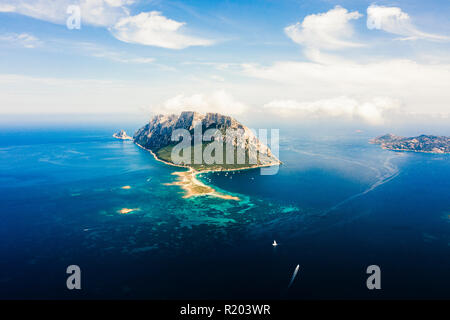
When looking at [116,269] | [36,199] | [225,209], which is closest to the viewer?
[116,269]

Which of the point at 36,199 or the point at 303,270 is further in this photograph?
the point at 36,199
